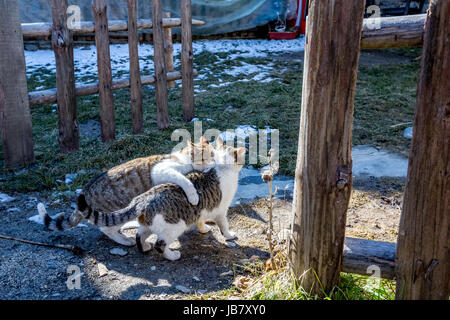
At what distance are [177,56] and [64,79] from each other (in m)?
5.41

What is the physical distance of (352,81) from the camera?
2.27 metres

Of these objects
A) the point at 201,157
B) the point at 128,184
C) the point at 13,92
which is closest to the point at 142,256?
the point at 128,184

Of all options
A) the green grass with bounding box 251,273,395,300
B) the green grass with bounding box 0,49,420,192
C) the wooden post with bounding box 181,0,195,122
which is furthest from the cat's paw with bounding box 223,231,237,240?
the wooden post with bounding box 181,0,195,122

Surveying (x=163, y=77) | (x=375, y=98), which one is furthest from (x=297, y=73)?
(x=163, y=77)

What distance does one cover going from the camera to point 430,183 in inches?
86.0

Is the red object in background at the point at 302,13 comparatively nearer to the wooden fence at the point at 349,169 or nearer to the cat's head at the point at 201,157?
the cat's head at the point at 201,157

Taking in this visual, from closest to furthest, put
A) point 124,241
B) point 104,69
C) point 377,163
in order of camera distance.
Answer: point 124,241 < point 377,163 < point 104,69

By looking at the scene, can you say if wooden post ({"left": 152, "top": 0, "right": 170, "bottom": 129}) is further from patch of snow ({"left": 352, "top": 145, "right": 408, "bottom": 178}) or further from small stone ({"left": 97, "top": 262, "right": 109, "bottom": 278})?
small stone ({"left": 97, "top": 262, "right": 109, "bottom": 278})

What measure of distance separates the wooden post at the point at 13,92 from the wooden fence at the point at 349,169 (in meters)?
3.51

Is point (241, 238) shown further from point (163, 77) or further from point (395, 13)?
point (395, 13)

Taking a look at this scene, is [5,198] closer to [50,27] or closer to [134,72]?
[50,27]

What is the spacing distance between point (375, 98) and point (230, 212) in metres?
4.61

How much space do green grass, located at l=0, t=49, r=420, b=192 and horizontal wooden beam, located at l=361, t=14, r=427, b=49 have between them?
2.69m

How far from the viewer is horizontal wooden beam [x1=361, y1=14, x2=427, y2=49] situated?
229 cm
